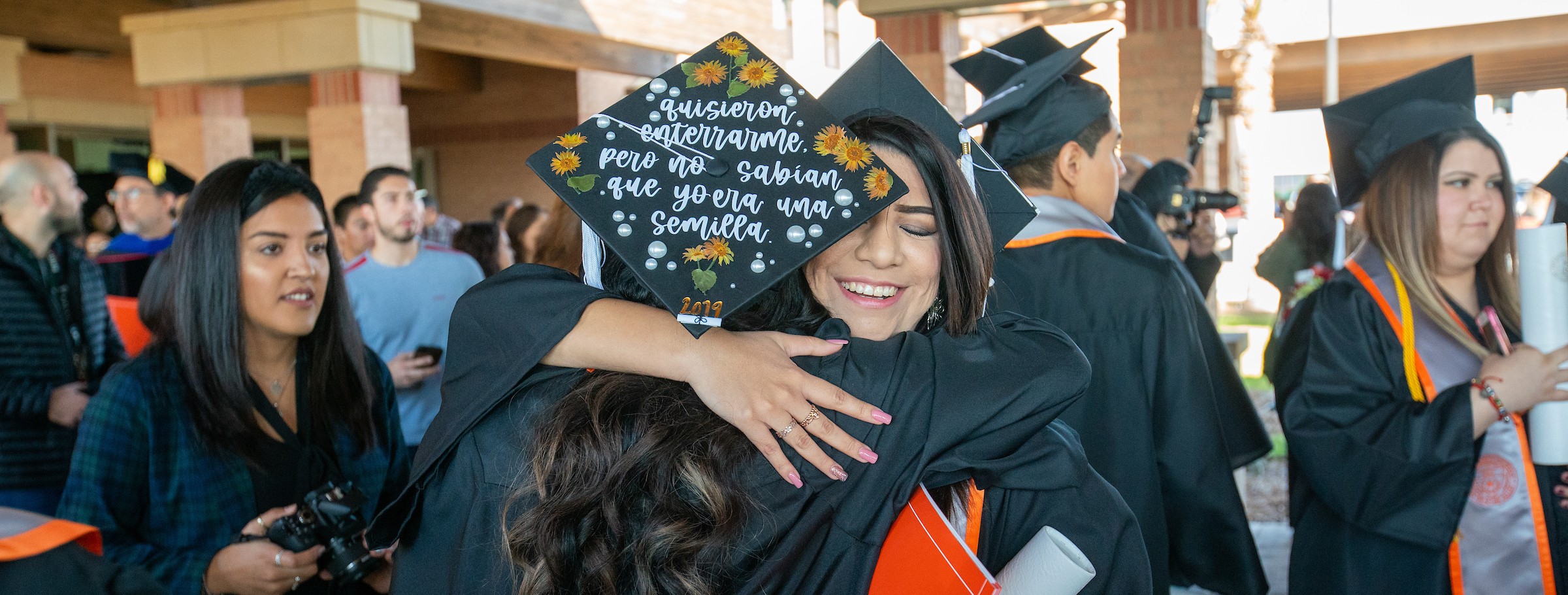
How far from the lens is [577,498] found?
1342mm

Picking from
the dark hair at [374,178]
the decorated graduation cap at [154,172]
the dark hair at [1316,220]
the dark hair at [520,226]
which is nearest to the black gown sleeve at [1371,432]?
the dark hair at [374,178]

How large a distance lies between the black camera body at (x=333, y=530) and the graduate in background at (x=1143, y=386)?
1528mm

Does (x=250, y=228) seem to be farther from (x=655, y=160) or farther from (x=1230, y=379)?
(x=1230, y=379)

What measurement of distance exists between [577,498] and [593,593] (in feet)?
0.39

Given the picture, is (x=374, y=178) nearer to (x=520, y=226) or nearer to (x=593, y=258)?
(x=520, y=226)

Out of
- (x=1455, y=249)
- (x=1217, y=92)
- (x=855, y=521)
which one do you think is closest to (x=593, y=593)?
(x=855, y=521)

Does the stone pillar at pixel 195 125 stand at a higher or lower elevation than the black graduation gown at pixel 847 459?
higher

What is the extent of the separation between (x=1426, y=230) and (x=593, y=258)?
6.66 ft

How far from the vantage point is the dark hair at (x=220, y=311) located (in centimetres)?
228

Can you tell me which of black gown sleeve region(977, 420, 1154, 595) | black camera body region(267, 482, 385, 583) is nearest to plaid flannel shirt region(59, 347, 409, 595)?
black camera body region(267, 482, 385, 583)

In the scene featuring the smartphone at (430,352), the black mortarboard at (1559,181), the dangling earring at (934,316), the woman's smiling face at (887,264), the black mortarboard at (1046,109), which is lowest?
the smartphone at (430,352)

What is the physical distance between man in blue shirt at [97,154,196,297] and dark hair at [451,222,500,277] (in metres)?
1.56

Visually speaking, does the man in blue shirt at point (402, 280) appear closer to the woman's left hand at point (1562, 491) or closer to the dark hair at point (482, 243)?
the dark hair at point (482, 243)

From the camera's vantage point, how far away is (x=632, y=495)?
1366 mm
